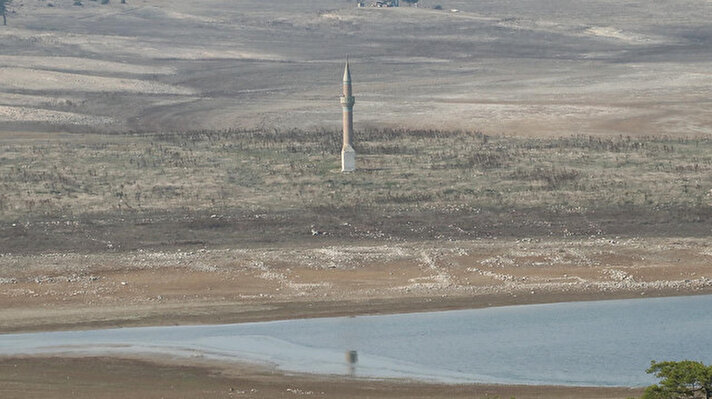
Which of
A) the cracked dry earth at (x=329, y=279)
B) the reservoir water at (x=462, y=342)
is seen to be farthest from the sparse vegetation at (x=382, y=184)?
the reservoir water at (x=462, y=342)

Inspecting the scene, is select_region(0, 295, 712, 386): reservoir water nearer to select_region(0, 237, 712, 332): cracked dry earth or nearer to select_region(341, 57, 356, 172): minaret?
select_region(0, 237, 712, 332): cracked dry earth

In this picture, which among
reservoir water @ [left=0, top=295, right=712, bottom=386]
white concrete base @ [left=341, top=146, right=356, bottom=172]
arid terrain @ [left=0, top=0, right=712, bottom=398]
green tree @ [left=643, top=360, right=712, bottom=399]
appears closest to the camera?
green tree @ [left=643, top=360, right=712, bottom=399]

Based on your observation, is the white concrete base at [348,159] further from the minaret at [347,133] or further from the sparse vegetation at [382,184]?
the sparse vegetation at [382,184]

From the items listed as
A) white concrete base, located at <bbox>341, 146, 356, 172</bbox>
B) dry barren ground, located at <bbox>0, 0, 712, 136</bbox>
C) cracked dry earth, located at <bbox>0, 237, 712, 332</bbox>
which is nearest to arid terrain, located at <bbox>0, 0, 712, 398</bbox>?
cracked dry earth, located at <bbox>0, 237, 712, 332</bbox>

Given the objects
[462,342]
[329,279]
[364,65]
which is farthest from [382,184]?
[364,65]

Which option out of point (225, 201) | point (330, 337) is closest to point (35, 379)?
point (330, 337)

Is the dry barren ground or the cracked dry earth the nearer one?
the cracked dry earth
